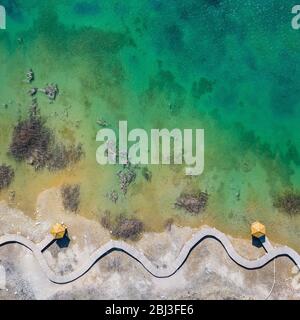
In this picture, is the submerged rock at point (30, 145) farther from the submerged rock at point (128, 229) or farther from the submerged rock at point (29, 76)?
the submerged rock at point (128, 229)

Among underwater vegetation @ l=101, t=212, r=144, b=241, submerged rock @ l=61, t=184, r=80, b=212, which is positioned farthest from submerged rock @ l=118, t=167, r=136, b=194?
submerged rock @ l=61, t=184, r=80, b=212

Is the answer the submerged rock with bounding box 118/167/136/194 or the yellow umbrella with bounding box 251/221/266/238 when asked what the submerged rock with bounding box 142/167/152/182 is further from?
the yellow umbrella with bounding box 251/221/266/238

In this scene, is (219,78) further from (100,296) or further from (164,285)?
(100,296)

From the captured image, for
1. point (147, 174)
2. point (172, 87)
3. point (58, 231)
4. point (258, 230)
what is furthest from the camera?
point (172, 87)

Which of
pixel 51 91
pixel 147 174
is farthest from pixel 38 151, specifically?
pixel 147 174

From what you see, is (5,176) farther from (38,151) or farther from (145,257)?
(145,257)

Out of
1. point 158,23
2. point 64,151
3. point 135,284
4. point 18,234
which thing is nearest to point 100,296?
point 135,284

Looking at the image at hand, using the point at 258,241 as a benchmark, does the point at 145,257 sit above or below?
below
